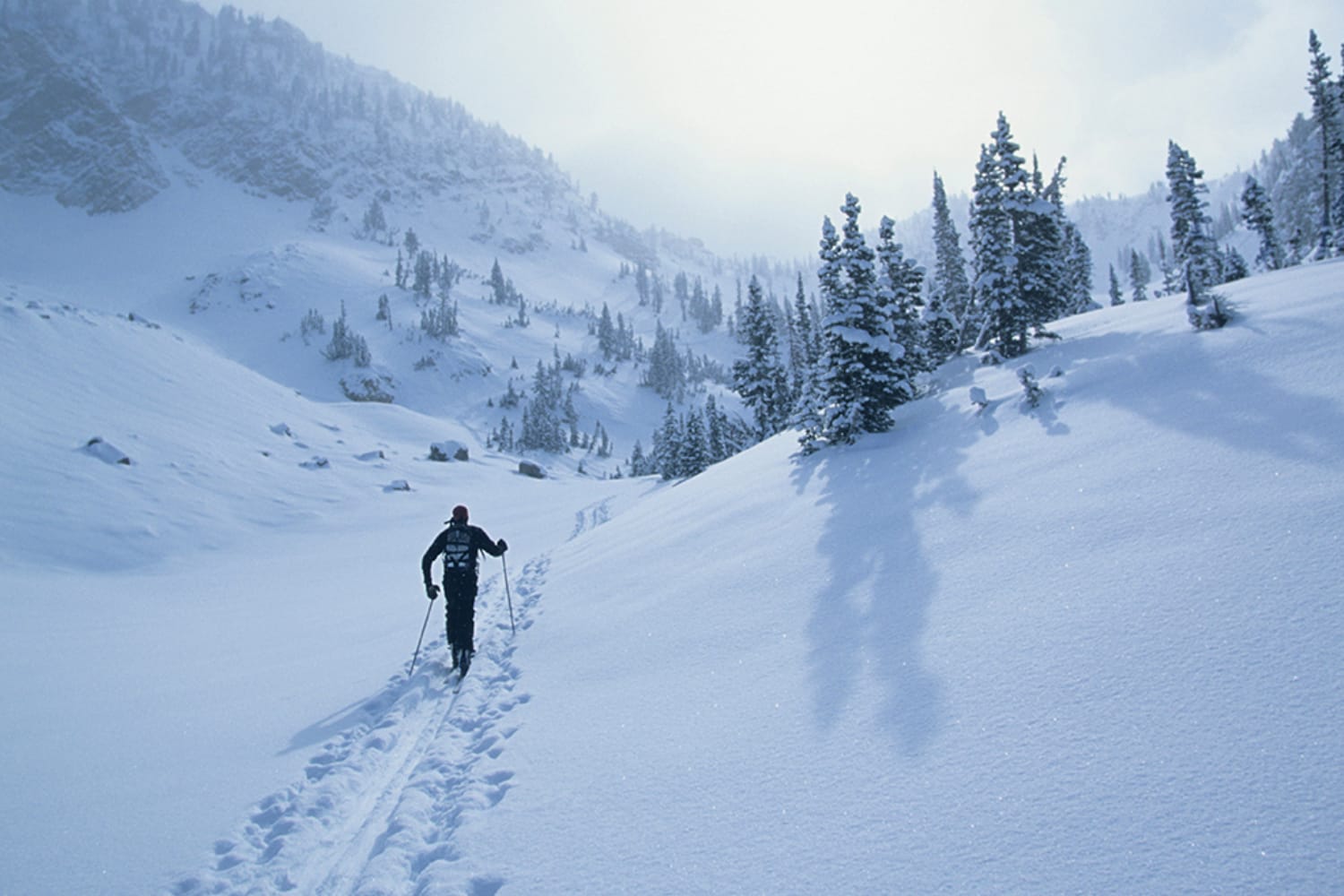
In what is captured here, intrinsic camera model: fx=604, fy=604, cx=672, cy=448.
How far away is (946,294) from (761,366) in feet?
47.7

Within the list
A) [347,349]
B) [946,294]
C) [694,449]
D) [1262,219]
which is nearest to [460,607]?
[694,449]

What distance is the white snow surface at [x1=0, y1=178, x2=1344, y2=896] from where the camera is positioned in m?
3.16

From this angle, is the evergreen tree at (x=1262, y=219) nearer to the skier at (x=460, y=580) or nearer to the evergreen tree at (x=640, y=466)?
the skier at (x=460, y=580)

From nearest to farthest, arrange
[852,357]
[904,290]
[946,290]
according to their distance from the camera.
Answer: [852,357]
[904,290]
[946,290]

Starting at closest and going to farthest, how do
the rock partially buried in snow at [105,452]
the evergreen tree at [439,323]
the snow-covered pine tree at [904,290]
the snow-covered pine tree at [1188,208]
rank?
the rock partially buried in snow at [105,452]
the snow-covered pine tree at [904,290]
the snow-covered pine tree at [1188,208]
the evergreen tree at [439,323]

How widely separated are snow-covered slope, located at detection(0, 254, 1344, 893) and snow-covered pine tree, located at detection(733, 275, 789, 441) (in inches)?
1019

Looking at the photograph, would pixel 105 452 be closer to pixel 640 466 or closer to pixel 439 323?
pixel 640 466

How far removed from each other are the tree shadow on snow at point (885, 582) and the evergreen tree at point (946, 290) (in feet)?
69.0

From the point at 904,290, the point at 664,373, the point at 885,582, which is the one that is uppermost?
the point at 664,373

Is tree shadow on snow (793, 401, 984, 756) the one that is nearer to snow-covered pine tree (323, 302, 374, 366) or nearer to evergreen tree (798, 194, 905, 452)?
evergreen tree (798, 194, 905, 452)

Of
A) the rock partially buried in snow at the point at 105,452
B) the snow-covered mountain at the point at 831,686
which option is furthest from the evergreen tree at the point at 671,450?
the snow-covered mountain at the point at 831,686

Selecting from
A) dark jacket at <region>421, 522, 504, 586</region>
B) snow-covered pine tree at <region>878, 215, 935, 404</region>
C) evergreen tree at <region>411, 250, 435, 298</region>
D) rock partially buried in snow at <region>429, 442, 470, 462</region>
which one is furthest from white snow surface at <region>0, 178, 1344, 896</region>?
Answer: evergreen tree at <region>411, 250, 435, 298</region>

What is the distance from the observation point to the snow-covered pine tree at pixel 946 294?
31.8m

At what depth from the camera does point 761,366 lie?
1538 inches
